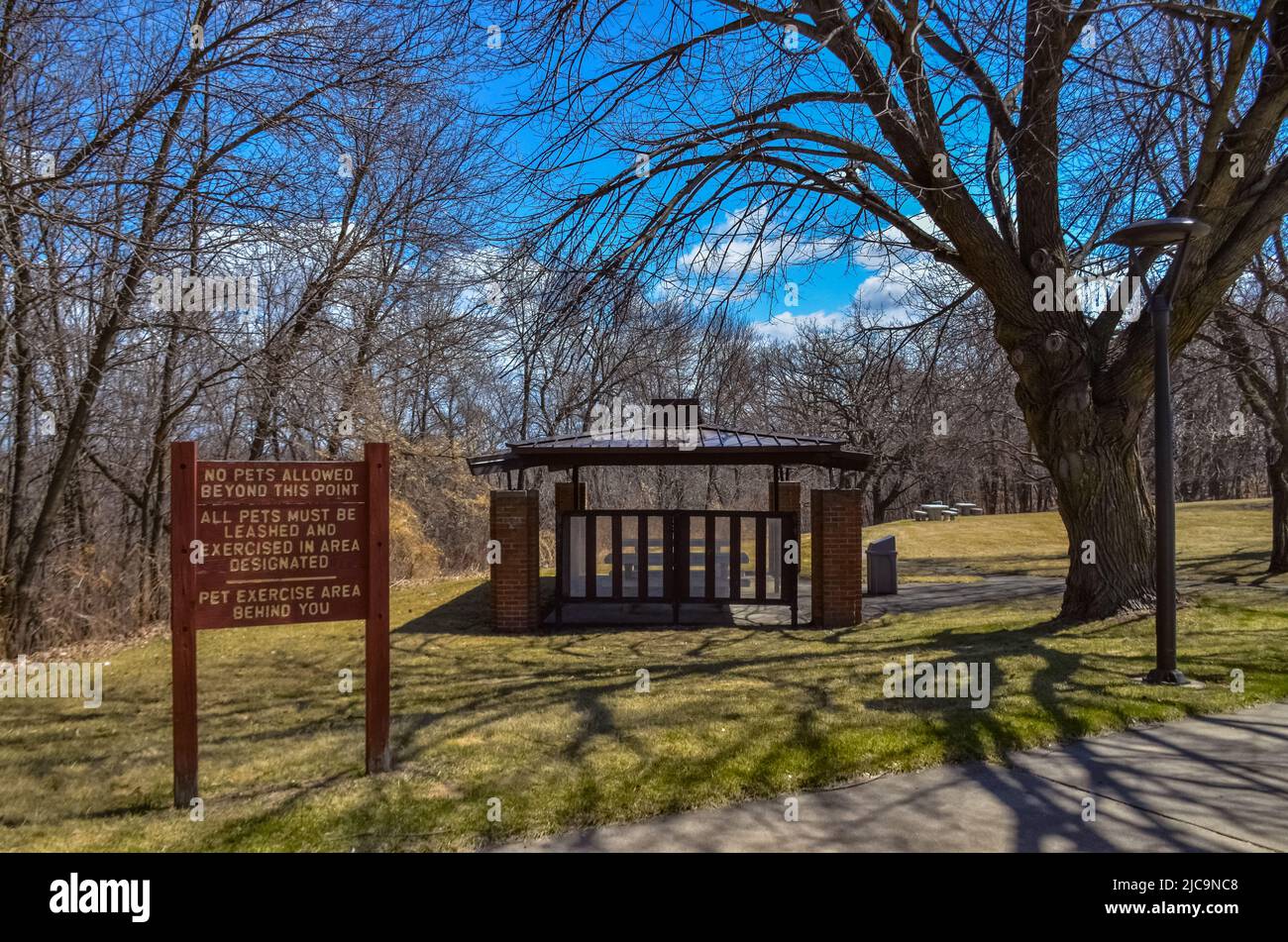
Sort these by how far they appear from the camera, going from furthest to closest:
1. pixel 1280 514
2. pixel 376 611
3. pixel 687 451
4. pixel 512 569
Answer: pixel 1280 514, pixel 512 569, pixel 687 451, pixel 376 611

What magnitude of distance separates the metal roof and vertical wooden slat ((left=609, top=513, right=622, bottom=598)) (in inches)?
36.0

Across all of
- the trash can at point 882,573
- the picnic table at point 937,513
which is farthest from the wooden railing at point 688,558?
the picnic table at point 937,513

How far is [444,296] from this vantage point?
18031 millimetres

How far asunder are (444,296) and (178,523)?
1441 cm

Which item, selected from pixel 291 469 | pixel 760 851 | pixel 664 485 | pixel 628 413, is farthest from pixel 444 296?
pixel 664 485

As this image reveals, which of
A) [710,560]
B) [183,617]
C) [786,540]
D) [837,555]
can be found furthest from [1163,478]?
[183,617]

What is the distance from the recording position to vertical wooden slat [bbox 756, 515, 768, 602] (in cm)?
1123

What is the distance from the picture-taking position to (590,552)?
11.5m

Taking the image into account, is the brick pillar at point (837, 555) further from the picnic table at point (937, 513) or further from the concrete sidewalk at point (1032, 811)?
the picnic table at point (937, 513)

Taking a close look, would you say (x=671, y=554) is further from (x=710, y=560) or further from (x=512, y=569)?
(x=512, y=569)

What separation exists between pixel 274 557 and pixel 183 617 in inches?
23.0

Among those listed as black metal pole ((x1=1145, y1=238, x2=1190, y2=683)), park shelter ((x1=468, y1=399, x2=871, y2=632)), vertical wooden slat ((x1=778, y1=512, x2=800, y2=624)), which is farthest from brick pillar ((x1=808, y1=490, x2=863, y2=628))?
black metal pole ((x1=1145, y1=238, x2=1190, y2=683))

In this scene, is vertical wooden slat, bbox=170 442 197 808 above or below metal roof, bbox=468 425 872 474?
below

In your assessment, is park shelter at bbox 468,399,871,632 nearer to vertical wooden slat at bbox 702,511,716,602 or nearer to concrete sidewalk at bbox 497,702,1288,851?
vertical wooden slat at bbox 702,511,716,602
